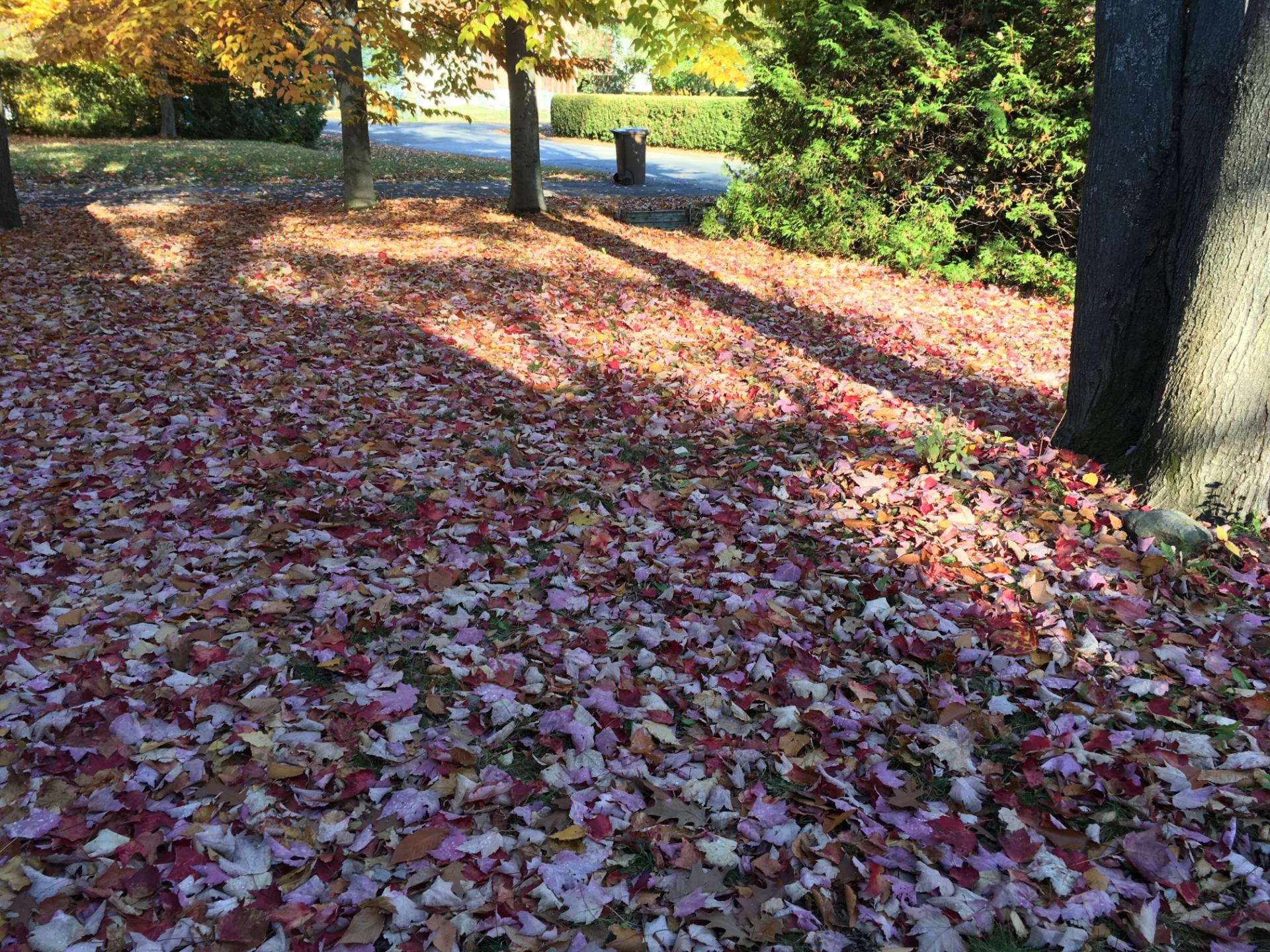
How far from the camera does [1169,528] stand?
3.99 m

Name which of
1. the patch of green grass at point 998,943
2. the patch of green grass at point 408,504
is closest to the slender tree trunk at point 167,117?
the patch of green grass at point 408,504

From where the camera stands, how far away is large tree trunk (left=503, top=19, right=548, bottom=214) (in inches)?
481

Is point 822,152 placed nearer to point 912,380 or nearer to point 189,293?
point 912,380

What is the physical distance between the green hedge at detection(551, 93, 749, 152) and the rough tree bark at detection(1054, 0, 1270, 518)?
23.5 m

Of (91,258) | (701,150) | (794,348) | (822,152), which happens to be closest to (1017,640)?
(794,348)

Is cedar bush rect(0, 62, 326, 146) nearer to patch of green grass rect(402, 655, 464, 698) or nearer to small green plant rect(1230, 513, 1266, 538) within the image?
patch of green grass rect(402, 655, 464, 698)

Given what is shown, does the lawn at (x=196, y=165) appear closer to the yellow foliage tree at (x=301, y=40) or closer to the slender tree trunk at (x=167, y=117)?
the slender tree trunk at (x=167, y=117)

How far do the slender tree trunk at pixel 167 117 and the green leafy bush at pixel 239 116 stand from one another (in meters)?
0.61

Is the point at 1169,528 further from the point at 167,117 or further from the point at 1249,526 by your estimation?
the point at 167,117

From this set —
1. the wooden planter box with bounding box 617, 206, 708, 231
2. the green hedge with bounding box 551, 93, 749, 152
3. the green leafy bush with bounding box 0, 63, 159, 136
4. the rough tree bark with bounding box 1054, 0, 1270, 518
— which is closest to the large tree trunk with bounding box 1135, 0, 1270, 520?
the rough tree bark with bounding box 1054, 0, 1270, 518

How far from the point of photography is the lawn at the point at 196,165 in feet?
52.4

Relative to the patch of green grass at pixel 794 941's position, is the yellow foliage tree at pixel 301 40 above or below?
above

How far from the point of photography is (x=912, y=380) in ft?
21.9

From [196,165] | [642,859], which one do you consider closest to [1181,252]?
[642,859]
